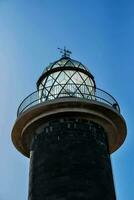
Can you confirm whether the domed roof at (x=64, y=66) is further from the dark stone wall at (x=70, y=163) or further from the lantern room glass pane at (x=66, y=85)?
the dark stone wall at (x=70, y=163)

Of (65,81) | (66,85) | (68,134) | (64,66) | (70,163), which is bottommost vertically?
(70,163)

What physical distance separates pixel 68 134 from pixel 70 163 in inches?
50.5

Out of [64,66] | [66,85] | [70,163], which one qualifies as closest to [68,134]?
[70,163]

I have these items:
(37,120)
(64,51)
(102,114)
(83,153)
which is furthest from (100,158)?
(64,51)

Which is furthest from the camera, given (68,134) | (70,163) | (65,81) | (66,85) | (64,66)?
(64,66)

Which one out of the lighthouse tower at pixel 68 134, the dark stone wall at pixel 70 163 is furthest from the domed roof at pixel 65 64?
the dark stone wall at pixel 70 163

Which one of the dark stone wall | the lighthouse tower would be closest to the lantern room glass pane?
the lighthouse tower

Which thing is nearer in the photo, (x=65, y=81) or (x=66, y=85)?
(x=66, y=85)

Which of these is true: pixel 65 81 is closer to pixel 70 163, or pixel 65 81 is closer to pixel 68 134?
pixel 68 134

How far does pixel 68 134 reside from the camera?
1623 cm

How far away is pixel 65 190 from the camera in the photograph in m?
14.8

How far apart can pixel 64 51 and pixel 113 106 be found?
481 cm

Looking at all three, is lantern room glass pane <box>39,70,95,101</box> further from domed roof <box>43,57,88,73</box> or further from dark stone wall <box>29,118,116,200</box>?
dark stone wall <box>29,118,116,200</box>

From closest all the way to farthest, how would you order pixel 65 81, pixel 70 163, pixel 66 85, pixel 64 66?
pixel 70 163 → pixel 66 85 → pixel 65 81 → pixel 64 66
